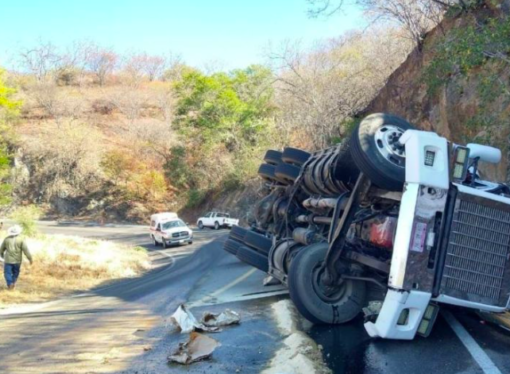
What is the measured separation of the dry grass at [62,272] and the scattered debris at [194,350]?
689 cm

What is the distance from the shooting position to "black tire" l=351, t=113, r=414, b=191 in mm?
5637

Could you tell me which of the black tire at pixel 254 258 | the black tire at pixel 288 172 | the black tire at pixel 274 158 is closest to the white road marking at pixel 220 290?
the black tire at pixel 254 258

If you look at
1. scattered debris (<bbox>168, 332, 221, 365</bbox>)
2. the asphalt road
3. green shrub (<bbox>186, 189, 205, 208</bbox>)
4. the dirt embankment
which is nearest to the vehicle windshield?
the dirt embankment

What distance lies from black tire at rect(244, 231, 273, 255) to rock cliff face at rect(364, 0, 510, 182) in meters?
4.21

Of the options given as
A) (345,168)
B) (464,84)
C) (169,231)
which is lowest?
(169,231)

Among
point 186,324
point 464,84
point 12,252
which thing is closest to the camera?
point 186,324

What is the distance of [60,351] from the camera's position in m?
6.30

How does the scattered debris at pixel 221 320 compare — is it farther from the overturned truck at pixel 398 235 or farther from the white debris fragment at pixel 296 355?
the overturned truck at pixel 398 235

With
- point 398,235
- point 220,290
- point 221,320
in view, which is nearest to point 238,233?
point 220,290

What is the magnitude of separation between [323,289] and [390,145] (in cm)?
170

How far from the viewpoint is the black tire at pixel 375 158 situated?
222 inches

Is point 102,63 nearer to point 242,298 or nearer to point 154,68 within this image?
point 154,68

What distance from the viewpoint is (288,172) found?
9.15m

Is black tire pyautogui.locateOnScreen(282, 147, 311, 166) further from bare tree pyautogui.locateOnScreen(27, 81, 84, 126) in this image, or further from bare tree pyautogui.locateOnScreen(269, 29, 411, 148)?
bare tree pyautogui.locateOnScreen(27, 81, 84, 126)
